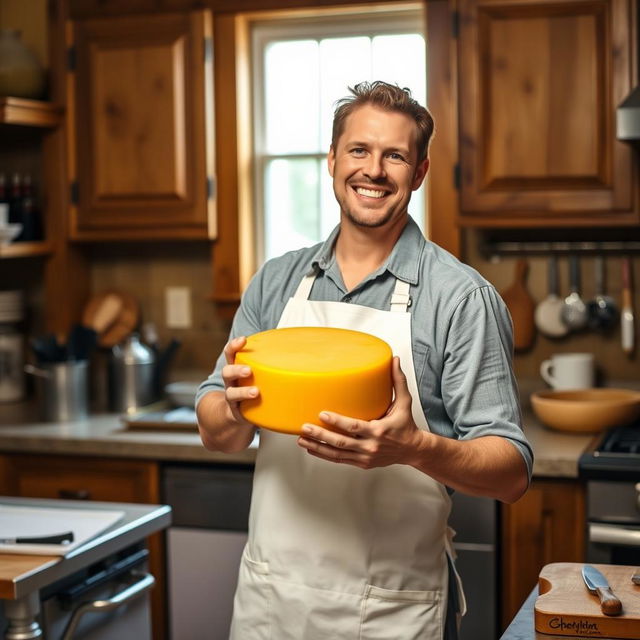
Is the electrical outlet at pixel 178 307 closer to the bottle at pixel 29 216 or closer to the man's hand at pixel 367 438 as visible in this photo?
the bottle at pixel 29 216

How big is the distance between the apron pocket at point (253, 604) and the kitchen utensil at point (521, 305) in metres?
1.71

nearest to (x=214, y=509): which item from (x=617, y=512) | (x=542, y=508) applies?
(x=542, y=508)

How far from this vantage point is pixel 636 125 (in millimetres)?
2725

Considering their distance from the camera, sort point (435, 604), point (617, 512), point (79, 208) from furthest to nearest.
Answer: point (79, 208), point (617, 512), point (435, 604)

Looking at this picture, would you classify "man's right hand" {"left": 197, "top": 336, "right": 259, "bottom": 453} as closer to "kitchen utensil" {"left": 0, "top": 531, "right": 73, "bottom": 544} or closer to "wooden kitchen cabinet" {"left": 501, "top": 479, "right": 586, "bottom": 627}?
"kitchen utensil" {"left": 0, "top": 531, "right": 73, "bottom": 544}

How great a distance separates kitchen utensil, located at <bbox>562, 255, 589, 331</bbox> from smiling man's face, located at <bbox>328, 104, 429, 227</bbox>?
5.38 feet

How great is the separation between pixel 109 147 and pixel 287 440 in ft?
6.36

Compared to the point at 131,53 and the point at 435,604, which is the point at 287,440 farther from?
the point at 131,53

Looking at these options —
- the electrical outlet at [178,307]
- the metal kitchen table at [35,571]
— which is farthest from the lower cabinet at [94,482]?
the metal kitchen table at [35,571]

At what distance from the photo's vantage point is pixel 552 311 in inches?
130

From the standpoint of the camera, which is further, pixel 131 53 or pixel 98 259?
pixel 98 259

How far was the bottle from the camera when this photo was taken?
356 centimetres

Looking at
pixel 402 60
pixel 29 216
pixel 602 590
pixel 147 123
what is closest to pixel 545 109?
pixel 402 60

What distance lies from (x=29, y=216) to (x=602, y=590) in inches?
105
